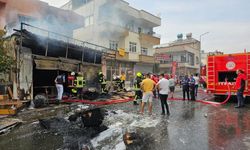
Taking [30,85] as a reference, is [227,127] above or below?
below

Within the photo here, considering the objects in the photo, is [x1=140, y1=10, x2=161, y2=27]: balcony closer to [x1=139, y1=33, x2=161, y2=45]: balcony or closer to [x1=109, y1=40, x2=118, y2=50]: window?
[x1=139, y1=33, x2=161, y2=45]: balcony

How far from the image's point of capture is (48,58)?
474 inches

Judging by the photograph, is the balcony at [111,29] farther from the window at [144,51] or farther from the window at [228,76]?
the window at [228,76]

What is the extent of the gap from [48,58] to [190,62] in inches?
1330

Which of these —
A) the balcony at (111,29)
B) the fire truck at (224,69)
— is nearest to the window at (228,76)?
the fire truck at (224,69)

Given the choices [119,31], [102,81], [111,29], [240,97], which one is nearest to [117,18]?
[119,31]

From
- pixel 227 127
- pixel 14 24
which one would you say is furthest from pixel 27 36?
pixel 227 127

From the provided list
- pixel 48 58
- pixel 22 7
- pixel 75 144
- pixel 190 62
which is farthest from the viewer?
pixel 190 62

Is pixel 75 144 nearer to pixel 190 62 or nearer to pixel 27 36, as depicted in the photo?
pixel 27 36

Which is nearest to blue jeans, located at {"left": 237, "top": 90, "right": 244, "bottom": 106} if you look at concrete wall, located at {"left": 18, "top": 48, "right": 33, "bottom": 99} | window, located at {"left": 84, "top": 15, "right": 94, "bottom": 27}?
concrete wall, located at {"left": 18, "top": 48, "right": 33, "bottom": 99}

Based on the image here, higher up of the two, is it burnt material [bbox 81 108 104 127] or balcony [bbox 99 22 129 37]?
balcony [bbox 99 22 129 37]

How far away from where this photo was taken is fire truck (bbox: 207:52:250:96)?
36.8 feet

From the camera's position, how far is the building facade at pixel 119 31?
22.1 metres

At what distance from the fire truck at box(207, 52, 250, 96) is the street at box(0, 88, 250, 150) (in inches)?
183
